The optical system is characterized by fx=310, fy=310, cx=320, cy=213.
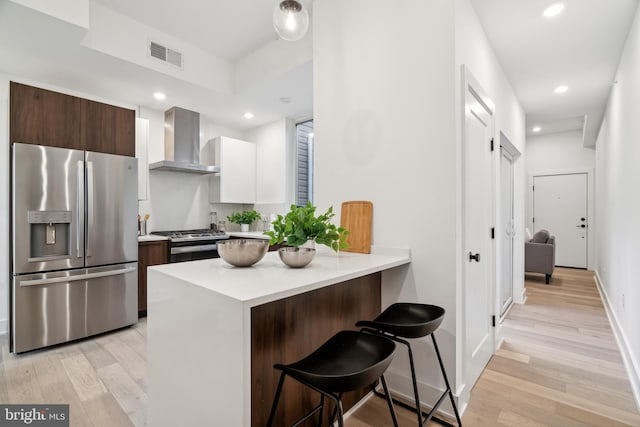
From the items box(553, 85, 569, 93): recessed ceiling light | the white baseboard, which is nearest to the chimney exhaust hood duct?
box(553, 85, 569, 93): recessed ceiling light

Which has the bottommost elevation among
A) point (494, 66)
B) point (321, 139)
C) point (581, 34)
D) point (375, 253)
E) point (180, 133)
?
point (375, 253)

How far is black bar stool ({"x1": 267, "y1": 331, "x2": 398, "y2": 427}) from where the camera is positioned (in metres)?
0.98

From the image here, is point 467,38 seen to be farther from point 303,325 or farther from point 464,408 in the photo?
point 464,408

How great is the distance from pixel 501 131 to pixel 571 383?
2.19 m

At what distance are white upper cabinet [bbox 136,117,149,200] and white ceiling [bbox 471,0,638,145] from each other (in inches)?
140

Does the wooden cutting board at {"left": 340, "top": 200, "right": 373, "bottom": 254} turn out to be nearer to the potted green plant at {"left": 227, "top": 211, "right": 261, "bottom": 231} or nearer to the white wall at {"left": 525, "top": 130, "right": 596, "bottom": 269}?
the potted green plant at {"left": 227, "top": 211, "right": 261, "bottom": 231}

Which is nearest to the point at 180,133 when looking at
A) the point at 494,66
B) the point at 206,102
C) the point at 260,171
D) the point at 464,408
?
the point at 206,102

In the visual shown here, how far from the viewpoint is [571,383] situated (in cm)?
221

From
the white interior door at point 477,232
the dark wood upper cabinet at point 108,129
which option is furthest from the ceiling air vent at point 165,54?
the white interior door at point 477,232

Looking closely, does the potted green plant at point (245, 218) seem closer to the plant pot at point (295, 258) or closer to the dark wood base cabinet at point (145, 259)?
the dark wood base cabinet at point (145, 259)

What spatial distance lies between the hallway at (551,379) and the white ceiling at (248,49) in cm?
268

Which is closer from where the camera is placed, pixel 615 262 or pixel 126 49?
pixel 126 49

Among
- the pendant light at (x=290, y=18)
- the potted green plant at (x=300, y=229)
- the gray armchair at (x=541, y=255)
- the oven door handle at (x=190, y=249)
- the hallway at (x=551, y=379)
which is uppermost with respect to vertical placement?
the pendant light at (x=290, y=18)

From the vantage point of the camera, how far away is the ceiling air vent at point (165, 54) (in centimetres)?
301
